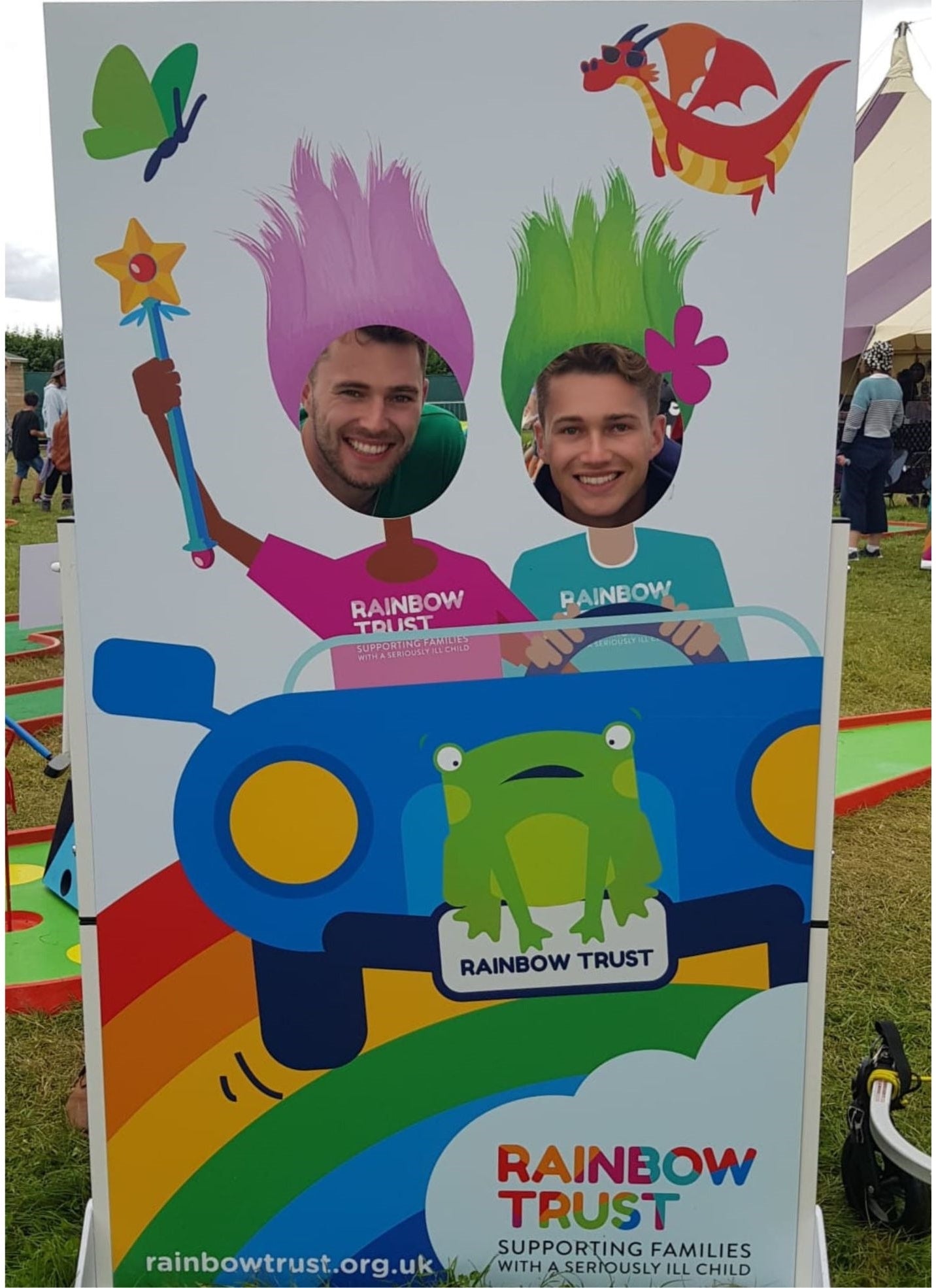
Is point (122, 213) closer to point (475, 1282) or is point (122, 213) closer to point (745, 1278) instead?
point (475, 1282)

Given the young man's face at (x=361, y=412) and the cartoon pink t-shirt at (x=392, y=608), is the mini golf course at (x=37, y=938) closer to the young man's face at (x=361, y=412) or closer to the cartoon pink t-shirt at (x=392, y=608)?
the cartoon pink t-shirt at (x=392, y=608)

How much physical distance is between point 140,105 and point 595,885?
1.27 meters

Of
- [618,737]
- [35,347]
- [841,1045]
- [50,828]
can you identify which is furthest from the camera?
[35,347]

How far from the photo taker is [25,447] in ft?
39.0

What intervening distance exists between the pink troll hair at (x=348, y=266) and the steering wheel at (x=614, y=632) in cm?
39

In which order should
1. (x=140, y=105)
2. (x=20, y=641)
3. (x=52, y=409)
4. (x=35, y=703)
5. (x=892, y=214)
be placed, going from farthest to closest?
(x=892, y=214) < (x=52, y=409) < (x=20, y=641) < (x=35, y=703) < (x=140, y=105)

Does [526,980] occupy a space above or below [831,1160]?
above

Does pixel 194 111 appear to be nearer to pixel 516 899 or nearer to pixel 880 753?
pixel 516 899

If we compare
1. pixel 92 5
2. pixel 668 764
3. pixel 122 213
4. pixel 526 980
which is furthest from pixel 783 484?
pixel 92 5

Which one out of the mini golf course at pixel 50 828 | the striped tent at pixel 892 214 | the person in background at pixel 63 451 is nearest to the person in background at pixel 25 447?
the mini golf course at pixel 50 828

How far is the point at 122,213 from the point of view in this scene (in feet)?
5.29

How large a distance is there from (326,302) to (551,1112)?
1.29 metres

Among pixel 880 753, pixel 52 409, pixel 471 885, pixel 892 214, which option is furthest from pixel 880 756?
pixel 892 214

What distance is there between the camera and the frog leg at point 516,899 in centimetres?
184
